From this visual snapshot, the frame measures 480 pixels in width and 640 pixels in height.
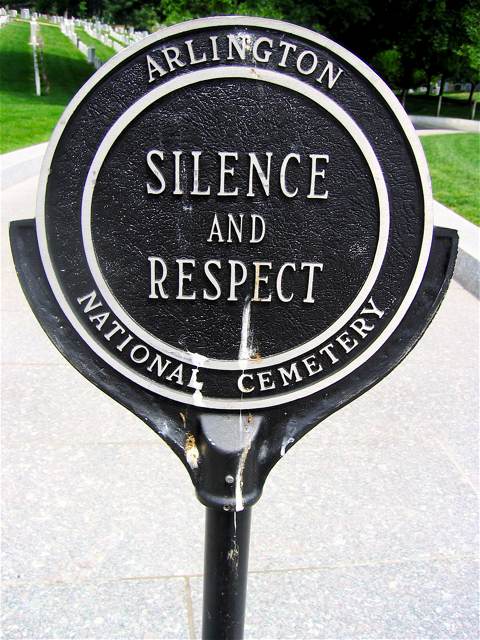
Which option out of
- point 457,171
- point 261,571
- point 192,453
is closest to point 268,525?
point 261,571

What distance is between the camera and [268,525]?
9.63 feet

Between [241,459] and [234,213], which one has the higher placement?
[234,213]

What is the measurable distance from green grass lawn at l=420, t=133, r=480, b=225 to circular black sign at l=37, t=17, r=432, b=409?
6.32m

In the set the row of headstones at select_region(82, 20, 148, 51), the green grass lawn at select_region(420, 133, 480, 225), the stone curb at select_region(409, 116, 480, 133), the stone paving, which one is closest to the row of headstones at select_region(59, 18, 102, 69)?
the row of headstones at select_region(82, 20, 148, 51)

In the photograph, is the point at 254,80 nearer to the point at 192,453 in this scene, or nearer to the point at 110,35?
the point at 192,453

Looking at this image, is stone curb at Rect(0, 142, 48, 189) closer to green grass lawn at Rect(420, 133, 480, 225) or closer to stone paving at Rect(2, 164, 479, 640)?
stone paving at Rect(2, 164, 479, 640)

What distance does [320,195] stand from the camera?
1.55 meters

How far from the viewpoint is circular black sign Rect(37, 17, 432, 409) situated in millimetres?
1489

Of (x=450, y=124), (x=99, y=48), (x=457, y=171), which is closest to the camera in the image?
(x=457, y=171)

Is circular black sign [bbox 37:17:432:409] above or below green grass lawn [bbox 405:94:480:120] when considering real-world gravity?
above

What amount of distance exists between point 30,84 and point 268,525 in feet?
82.1

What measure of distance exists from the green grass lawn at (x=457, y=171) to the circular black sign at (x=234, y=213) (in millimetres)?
6322

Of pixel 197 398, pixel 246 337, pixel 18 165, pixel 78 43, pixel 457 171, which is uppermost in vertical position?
pixel 246 337

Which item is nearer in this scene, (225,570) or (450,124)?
(225,570)
